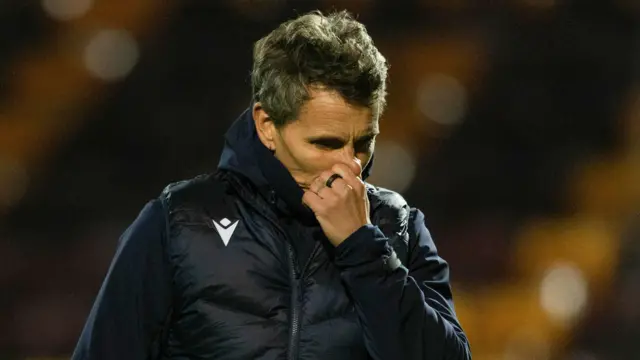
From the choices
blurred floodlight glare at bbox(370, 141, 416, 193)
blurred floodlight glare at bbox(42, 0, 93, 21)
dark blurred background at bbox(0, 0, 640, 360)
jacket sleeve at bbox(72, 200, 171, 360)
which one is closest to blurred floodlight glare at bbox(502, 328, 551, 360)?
dark blurred background at bbox(0, 0, 640, 360)

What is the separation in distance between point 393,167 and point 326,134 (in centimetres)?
212

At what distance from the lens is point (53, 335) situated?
323 centimetres

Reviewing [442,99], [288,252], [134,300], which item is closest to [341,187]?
[288,252]

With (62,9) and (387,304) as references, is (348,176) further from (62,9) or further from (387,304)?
(62,9)

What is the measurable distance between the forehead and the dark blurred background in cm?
196

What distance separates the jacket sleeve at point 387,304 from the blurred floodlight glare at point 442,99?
7.20 ft

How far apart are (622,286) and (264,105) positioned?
2.43 meters

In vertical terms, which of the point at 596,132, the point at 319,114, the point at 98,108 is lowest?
the point at 596,132

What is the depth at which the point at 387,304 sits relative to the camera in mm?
1341

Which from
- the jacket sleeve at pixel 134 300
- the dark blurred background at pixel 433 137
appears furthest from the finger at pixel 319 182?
the dark blurred background at pixel 433 137

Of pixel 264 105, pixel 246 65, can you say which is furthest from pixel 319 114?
pixel 246 65

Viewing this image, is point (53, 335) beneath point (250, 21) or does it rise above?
beneath

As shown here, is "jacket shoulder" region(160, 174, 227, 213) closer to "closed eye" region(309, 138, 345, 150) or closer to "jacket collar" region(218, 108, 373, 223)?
"jacket collar" region(218, 108, 373, 223)

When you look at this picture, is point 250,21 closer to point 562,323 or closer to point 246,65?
point 246,65
